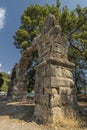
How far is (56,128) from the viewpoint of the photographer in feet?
14.6

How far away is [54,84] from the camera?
525 cm

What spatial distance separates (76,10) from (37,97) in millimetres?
14812

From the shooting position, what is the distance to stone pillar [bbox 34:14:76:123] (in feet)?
16.6

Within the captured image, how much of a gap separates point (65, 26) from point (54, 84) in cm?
1231

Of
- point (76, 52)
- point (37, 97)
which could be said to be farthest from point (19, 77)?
point (37, 97)

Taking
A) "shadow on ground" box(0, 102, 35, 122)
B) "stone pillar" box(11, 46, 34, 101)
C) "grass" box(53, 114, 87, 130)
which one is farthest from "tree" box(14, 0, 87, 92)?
"grass" box(53, 114, 87, 130)

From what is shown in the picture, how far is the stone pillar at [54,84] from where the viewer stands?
507cm

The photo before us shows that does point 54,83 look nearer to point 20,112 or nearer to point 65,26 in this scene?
point 20,112

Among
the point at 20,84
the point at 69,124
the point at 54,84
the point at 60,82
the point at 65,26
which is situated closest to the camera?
the point at 69,124

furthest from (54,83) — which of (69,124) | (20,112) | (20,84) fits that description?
(20,84)

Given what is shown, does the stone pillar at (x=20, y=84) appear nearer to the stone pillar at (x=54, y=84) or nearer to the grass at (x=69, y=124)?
the stone pillar at (x=54, y=84)

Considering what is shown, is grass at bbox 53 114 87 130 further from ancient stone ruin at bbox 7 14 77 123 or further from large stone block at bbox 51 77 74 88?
large stone block at bbox 51 77 74 88

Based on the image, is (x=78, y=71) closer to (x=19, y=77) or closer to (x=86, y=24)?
(x=86, y=24)

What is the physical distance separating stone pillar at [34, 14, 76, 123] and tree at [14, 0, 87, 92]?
28.8 feet
